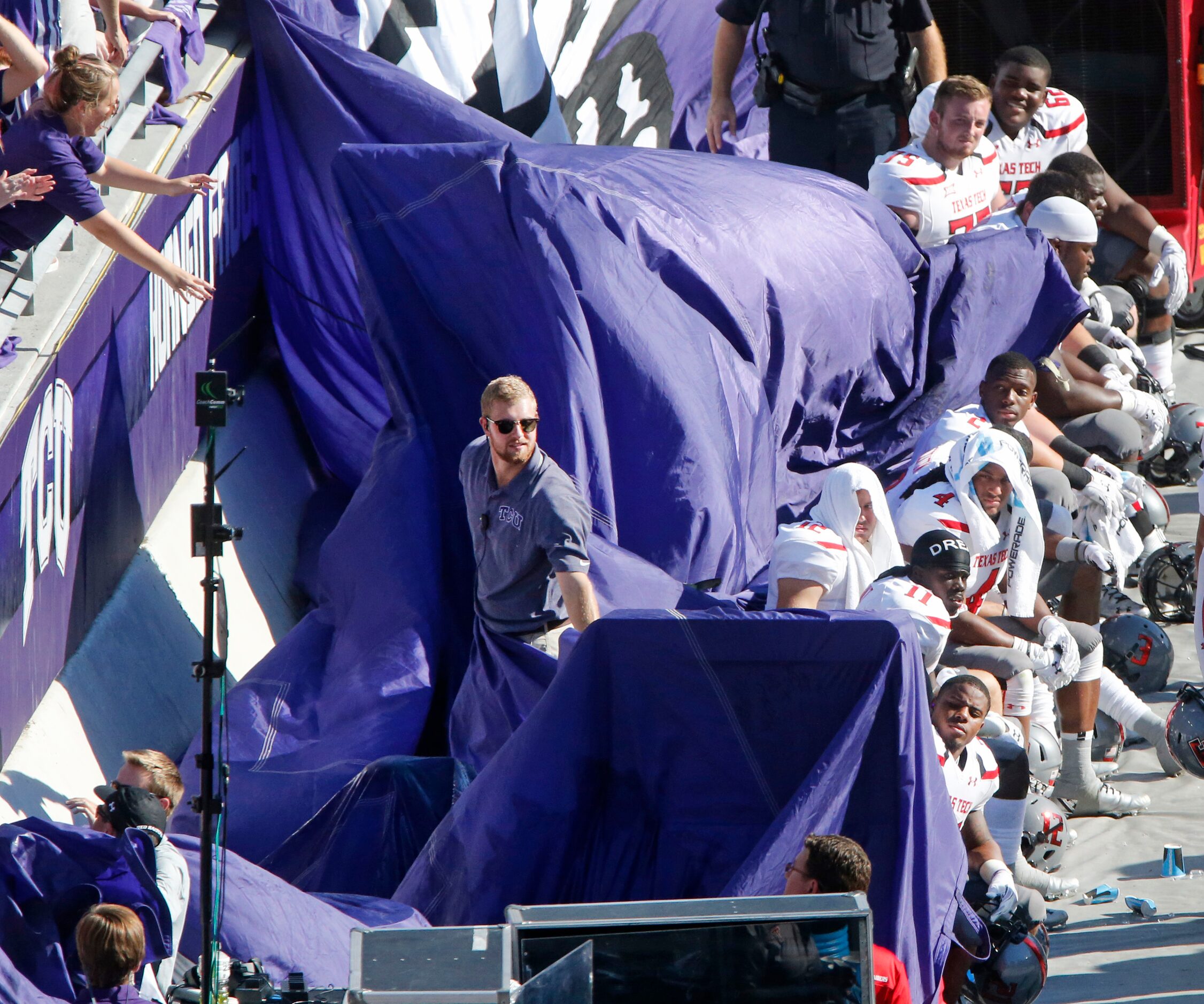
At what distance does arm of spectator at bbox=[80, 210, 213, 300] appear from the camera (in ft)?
17.7

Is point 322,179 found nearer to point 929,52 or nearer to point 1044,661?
point 929,52

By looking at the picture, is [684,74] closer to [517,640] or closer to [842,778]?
[517,640]

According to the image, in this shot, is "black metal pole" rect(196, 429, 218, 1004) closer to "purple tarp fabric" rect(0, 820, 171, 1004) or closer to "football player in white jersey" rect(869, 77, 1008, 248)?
"purple tarp fabric" rect(0, 820, 171, 1004)

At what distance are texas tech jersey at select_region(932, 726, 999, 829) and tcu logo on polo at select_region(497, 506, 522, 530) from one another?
4.12 feet

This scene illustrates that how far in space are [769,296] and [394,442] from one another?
157 centimetres

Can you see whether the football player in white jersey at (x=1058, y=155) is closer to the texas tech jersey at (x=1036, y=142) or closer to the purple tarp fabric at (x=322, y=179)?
the texas tech jersey at (x=1036, y=142)

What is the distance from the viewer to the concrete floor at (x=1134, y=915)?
495cm

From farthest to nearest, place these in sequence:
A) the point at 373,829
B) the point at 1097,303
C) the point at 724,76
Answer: the point at 724,76 < the point at 1097,303 < the point at 373,829

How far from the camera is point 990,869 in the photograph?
4.91 meters

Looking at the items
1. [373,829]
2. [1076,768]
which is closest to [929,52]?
[1076,768]

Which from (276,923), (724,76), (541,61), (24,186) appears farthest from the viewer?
(724,76)

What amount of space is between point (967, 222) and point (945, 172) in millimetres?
241

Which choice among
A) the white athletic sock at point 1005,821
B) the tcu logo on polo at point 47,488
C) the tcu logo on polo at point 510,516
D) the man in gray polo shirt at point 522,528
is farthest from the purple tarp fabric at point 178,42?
the white athletic sock at point 1005,821

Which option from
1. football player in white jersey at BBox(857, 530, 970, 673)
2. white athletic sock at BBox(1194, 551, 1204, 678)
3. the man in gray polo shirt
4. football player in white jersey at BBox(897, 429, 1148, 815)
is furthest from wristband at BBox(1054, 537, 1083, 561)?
the man in gray polo shirt
